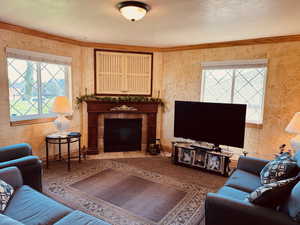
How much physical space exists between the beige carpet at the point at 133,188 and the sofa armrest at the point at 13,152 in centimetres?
60

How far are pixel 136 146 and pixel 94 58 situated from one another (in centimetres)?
232

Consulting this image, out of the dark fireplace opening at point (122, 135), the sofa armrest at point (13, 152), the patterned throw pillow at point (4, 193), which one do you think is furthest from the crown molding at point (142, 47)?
the patterned throw pillow at point (4, 193)

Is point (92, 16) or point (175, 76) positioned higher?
point (92, 16)

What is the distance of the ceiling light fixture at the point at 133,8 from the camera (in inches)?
91.9

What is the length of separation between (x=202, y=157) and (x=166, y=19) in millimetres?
2521

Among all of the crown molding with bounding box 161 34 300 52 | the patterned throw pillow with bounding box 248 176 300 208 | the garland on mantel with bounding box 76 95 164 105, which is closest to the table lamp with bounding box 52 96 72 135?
the garland on mantel with bounding box 76 95 164 105

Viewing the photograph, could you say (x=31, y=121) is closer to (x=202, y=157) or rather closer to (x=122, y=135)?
(x=122, y=135)

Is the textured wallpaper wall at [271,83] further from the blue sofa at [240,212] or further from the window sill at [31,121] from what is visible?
the window sill at [31,121]

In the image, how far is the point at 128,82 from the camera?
191 inches

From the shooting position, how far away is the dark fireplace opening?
4883 mm

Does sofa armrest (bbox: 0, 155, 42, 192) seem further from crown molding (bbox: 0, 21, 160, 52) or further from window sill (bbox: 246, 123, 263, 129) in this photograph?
window sill (bbox: 246, 123, 263, 129)

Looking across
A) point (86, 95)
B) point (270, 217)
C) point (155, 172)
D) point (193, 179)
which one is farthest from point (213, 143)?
point (86, 95)

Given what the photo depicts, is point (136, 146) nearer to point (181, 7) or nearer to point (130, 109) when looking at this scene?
point (130, 109)

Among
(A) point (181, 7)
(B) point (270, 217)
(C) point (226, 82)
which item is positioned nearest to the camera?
(B) point (270, 217)
